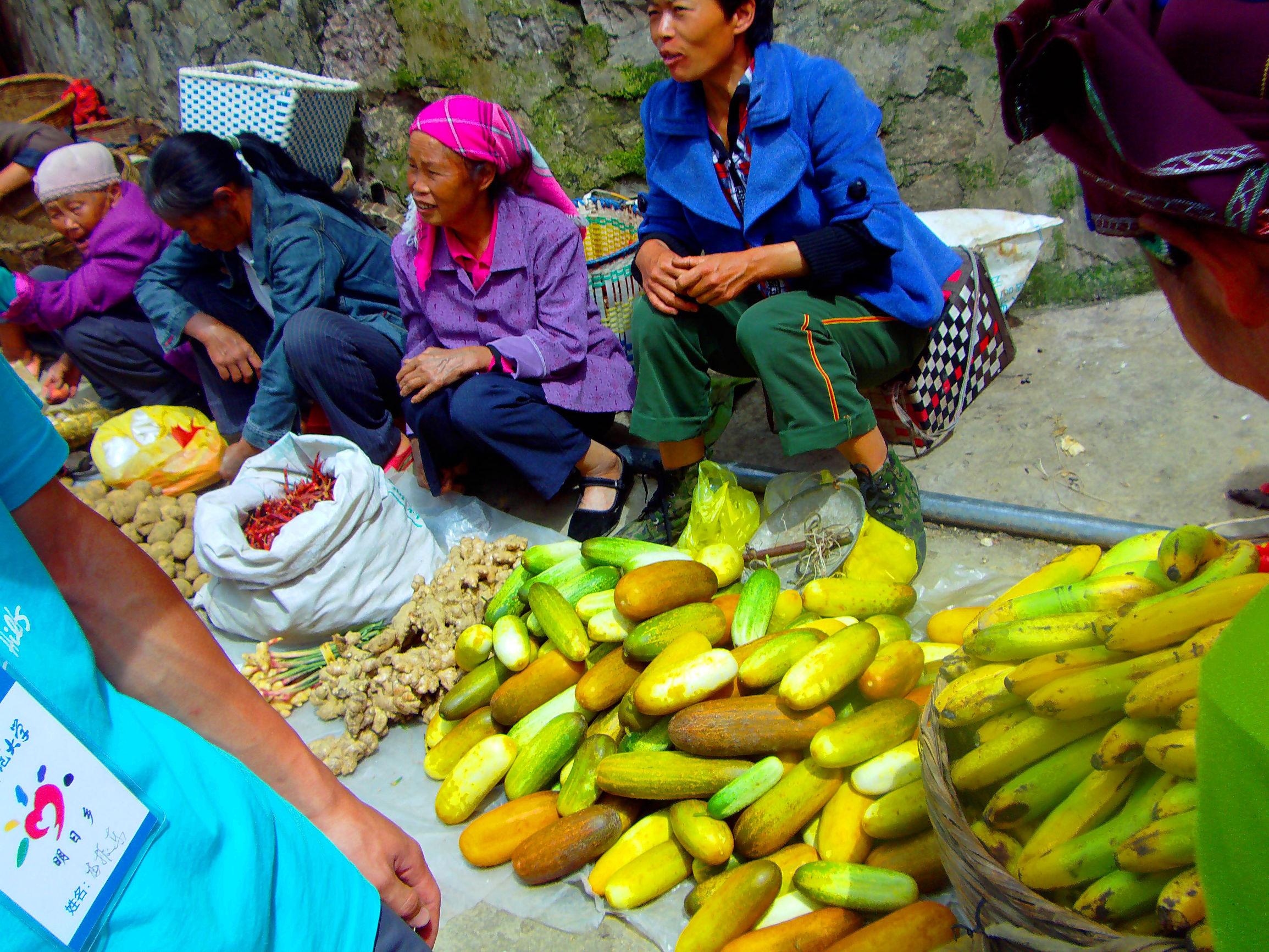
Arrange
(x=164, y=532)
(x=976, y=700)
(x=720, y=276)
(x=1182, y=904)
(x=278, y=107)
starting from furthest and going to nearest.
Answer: (x=278, y=107) → (x=164, y=532) → (x=720, y=276) → (x=976, y=700) → (x=1182, y=904)

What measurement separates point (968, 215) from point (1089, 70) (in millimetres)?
3111

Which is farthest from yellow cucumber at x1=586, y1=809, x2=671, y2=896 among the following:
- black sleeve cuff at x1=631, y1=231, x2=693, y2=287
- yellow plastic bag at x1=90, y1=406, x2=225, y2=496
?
yellow plastic bag at x1=90, y1=406, x2=225, y2=496

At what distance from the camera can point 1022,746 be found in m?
1.35

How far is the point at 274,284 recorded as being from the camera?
3789 millimetres

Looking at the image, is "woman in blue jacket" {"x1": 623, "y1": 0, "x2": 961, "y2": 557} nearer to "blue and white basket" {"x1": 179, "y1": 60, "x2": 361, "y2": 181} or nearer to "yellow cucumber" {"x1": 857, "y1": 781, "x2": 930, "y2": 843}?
"yellow cucumber" {"x1": 857, "y1": 781, "x2": 930, "y2": 843}

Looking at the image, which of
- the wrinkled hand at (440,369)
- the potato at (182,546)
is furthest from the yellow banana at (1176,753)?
the potato at (182,546)

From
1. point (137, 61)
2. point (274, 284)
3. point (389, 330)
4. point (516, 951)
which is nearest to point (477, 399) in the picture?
point (389, 330)

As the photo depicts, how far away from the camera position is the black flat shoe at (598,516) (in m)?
3.29

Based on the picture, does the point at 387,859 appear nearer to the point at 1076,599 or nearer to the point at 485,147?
the point at 1076,599

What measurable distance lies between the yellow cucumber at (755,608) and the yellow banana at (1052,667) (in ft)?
2.83

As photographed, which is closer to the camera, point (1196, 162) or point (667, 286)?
point (1196, 162)

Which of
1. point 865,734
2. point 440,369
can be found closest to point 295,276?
point 440,369

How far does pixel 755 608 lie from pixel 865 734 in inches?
21.2

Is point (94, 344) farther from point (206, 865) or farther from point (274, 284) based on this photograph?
point (206, 865)
